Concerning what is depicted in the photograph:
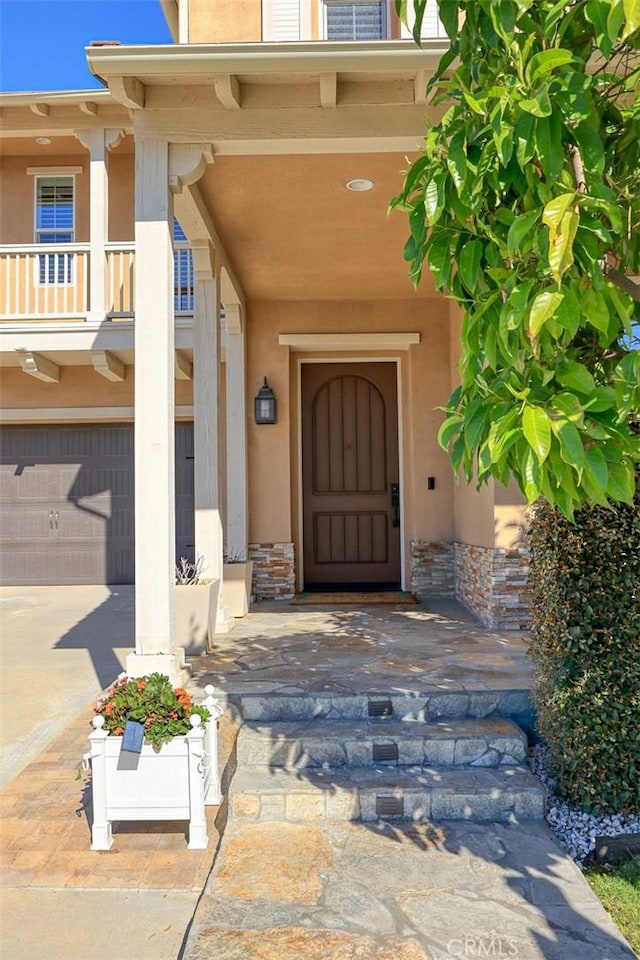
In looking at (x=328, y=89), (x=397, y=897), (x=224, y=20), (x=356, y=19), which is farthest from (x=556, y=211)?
(x=356, y=19)

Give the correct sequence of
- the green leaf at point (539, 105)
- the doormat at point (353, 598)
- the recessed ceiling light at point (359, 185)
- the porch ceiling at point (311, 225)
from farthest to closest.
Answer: the doormat at point (353, 598) → the recessed ceiling light at point (359, 185) → the porch ceiling at point (311, 225) → the green leaf at point (539, 105)

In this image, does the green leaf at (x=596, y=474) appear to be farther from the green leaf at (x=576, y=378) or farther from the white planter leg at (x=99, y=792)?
the white planter leg at (x=99, y=792)

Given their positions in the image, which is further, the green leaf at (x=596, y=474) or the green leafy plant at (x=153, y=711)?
the green leafy plant at (x=153, y=711)

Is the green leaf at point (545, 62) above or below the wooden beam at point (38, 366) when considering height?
below

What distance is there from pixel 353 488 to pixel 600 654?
4789 mm

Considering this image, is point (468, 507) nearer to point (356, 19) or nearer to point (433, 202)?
point (356, 19)

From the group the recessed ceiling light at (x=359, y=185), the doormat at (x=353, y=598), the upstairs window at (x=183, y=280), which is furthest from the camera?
the upstairs window at (x=183, y=280)

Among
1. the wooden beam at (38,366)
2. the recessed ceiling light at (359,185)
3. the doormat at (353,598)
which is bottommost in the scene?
the doormat at (353,598)

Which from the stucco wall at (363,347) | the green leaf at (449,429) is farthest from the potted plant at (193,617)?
the green leaf at (449,429)

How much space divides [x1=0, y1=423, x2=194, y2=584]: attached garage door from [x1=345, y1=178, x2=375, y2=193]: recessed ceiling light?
16.7 feet

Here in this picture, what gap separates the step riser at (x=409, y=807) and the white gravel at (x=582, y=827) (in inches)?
3.1

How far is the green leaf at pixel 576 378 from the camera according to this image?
1318 millimetres

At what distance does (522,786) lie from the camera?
296 cm

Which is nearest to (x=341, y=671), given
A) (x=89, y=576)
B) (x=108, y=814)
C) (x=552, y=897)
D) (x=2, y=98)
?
(x=108, y=814)
